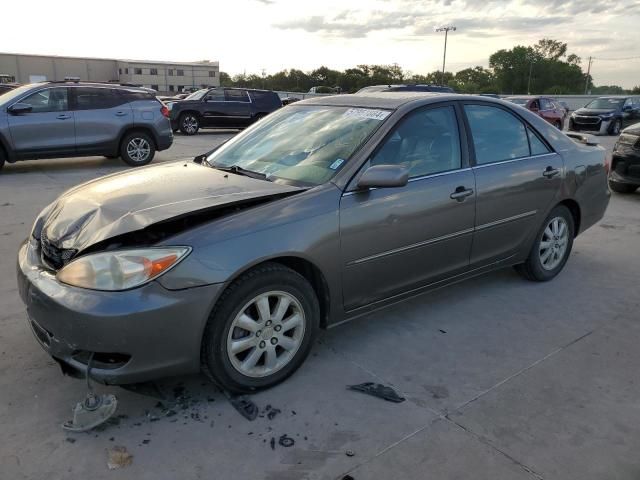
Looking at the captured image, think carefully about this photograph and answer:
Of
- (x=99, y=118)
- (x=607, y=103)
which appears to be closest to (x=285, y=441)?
(x=99, y=118)

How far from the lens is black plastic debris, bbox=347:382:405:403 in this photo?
2.91 metres

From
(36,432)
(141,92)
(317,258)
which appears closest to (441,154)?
(317,258)

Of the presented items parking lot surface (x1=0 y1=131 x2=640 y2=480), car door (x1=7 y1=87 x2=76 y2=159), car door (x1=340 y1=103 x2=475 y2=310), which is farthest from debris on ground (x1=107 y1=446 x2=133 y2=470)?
car door (x1=7 y1=87 x2=76 y2=159)

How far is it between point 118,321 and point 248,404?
2.74 feet

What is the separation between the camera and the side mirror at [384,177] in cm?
305

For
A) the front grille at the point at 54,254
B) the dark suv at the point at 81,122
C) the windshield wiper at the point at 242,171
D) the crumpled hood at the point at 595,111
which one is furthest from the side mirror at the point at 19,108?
the crumpled hood at the point at 595,111

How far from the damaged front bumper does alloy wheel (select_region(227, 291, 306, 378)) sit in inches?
8.6

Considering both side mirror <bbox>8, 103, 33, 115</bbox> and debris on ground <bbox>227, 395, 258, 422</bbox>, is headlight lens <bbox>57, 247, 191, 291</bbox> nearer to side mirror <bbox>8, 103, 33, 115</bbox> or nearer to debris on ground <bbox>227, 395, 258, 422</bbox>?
debris on ground <bbox>227, 395, 258, 422</bbox>

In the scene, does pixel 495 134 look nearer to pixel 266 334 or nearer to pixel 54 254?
pixel 266 334

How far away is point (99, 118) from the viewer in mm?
10250

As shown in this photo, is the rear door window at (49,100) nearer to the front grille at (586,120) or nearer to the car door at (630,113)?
the front grille at (586,120)

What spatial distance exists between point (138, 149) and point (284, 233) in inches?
353

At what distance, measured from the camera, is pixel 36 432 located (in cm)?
259

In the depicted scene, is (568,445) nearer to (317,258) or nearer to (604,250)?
(317,258)
